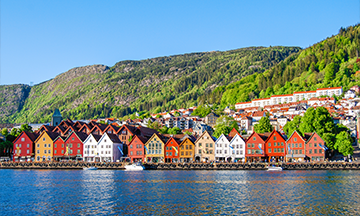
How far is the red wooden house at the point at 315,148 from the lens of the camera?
350ft

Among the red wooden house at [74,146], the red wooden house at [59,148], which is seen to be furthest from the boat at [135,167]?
the red wooden house at [59,148]

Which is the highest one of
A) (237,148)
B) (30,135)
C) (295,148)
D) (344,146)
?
(30,135)

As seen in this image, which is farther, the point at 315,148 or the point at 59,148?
the point at 59,148

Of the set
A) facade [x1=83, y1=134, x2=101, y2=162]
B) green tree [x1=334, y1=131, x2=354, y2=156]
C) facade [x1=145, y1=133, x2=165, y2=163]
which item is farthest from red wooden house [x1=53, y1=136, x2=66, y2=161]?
green tree [x1=334, y1=131, x2=354, y2=156]

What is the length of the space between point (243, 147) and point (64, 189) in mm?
65951

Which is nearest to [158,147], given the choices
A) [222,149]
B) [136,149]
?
[136,149]

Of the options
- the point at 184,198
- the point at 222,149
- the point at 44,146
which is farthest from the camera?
the point at 44,146

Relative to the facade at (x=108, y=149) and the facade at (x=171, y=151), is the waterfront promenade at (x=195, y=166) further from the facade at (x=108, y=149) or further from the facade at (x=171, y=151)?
the facade at (x=171, y=151)

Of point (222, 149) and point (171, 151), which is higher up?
point (222, 149)

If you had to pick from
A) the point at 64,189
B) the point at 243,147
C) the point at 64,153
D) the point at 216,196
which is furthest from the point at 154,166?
the point at 216,196

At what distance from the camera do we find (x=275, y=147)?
112000mm

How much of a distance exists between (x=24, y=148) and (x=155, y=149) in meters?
45.1

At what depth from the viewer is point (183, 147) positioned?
390 ft

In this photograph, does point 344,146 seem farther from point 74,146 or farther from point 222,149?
point 74,146
